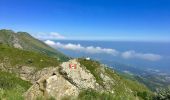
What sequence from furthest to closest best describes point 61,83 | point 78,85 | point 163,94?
1. point 78,85
2. point 163,94
3. point 61,83

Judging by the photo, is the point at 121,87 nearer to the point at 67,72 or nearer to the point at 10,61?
the point at 67,72

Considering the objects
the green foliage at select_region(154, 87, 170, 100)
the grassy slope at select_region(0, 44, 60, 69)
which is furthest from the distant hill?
the grassy slope at select_region(0, 44, 60, 69)

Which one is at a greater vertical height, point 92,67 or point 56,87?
point 56,87

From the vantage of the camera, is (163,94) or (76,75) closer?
(163,94)

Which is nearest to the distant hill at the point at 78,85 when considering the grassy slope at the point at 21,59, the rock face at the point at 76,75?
the rock face at the point at 76,75

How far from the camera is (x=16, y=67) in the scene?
370 feet

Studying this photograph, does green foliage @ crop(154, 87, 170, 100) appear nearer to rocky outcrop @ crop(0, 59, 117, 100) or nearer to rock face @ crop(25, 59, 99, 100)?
rocky outcrop @ crop(0, 59, 117, 100)

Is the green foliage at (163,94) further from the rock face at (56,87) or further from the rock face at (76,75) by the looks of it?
the rock face at (56,87)

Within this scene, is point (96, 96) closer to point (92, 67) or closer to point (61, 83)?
point (61, 83)

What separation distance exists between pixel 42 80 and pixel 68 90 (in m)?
3.05

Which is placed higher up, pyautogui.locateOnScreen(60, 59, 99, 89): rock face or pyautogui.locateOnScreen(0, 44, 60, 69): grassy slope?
pyautogui.locateOnScreen(60, 59, 99, 89): rock face

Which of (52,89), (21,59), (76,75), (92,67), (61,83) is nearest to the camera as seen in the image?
(52,89)

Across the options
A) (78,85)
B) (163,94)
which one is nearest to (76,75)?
(78,85)

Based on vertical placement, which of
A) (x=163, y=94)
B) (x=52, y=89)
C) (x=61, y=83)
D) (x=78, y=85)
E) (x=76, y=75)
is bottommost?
(x=163, y=94)
